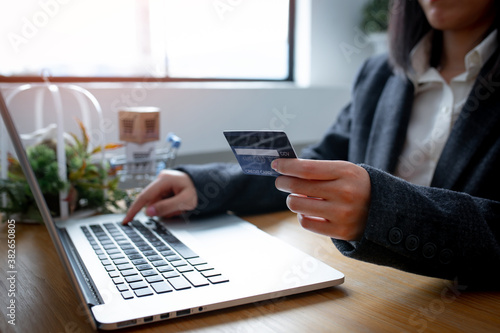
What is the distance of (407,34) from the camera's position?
1.06m

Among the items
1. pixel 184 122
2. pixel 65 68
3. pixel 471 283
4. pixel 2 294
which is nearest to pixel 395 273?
pixel 471 283

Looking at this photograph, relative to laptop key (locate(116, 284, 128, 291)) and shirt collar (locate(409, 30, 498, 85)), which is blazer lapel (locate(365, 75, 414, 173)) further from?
laptop key (locate(116, 284, 128, 291))

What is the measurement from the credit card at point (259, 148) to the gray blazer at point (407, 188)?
4.5 inches

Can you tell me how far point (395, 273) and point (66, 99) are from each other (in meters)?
1.05

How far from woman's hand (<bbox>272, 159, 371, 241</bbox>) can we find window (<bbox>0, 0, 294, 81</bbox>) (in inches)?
37.8

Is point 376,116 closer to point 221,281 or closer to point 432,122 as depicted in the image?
point 432,122

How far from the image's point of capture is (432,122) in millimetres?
948

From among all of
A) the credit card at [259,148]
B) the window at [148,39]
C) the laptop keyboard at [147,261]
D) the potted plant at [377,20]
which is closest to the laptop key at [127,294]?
the laptop keyboard at [147,261]

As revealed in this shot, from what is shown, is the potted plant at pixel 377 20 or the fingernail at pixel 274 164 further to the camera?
the potted plant at pixel 377 20

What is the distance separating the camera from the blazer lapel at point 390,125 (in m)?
0.94

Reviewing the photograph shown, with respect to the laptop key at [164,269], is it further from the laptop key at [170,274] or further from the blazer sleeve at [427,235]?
the blazer sleeve at [427,235]

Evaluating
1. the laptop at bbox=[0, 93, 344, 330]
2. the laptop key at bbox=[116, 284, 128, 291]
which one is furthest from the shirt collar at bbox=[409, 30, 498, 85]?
the laptop key at bbox=[116, 284, 128, 291]

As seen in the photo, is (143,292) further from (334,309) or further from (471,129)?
(471,129)

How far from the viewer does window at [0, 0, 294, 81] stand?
138 centimetres
